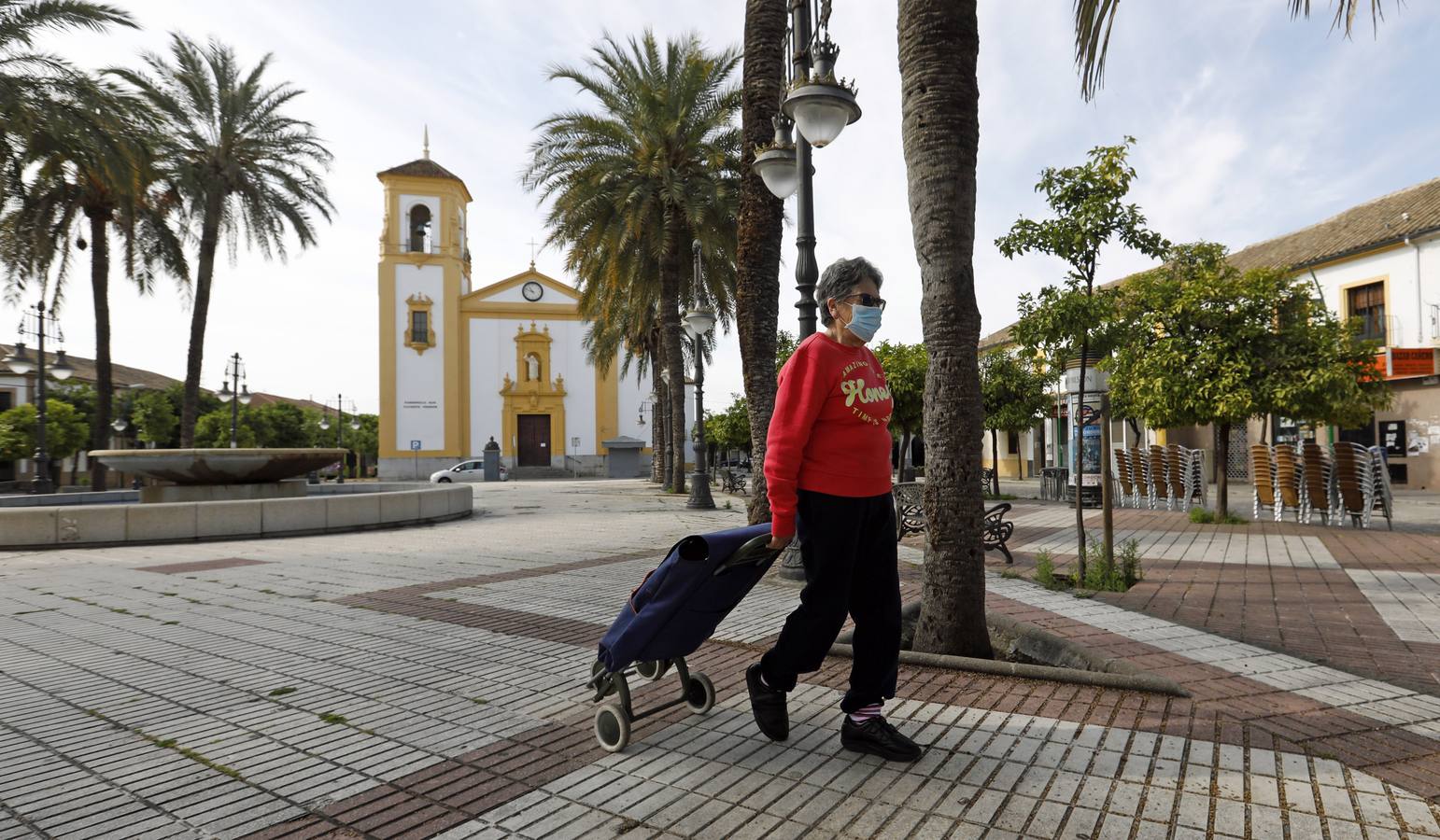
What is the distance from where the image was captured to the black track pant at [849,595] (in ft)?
9.50

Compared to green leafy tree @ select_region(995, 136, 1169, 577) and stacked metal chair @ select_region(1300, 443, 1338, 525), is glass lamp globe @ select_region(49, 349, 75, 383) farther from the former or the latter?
stacked metal chair @ select_region(1300, 443, 1338, 525)

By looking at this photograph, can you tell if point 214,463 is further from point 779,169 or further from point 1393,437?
point 1393,437

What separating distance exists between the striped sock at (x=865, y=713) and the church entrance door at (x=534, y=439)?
48372 millimetres

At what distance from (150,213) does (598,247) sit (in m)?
11.4

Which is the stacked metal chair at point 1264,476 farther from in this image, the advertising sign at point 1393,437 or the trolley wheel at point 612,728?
the trolley wheel at point 612,728

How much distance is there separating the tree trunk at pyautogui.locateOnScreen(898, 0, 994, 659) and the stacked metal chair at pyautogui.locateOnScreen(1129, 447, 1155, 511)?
1412cm

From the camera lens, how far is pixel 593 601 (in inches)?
250

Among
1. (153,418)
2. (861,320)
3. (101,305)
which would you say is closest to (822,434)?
(861,320)

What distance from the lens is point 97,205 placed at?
19.8 m

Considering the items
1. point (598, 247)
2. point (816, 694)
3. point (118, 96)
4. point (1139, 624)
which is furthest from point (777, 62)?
point (118, 96)

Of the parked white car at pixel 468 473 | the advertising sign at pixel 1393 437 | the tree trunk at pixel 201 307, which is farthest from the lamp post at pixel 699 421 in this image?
the parked white car at pixel 468 473

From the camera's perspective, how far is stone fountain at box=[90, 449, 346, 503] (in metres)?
12.5

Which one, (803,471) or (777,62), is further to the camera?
(777,62)

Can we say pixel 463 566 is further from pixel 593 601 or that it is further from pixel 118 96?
pixel 118 96
